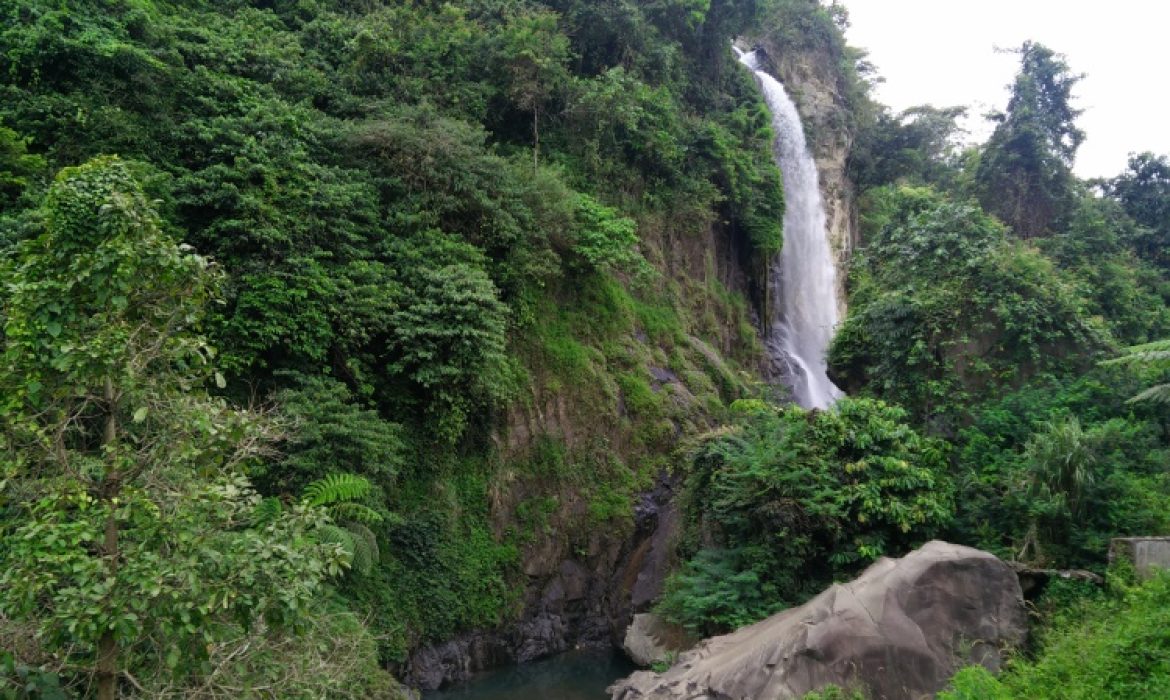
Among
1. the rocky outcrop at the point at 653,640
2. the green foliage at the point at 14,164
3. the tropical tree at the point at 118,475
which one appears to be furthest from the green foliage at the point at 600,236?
the tropical tree at the point at 118,475

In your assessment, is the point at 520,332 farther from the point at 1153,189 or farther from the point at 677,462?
the point at 1153,189

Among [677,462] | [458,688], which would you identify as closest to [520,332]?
[677,462]

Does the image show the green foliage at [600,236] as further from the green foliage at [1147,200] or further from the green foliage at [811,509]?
the green foliage at [1147,200]

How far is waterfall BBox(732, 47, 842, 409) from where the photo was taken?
81.9 feet

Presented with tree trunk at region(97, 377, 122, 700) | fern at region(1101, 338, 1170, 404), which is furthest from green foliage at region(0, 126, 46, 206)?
fern at region(1101, 338, 1170, 404)

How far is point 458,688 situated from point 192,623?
9.32 meters

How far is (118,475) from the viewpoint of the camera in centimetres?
464

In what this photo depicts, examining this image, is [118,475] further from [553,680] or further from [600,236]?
[600,236]

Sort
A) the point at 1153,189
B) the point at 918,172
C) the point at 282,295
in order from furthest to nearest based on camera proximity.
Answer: the point at 918,172
the point at 1153,189
the point at 282,295

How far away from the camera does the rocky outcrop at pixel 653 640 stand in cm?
1230

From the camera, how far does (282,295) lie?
11.2m

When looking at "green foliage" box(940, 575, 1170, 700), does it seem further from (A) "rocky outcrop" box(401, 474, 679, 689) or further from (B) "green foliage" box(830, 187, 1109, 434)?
(A) "rocky outcrop" box(401, 474, 679, 689)

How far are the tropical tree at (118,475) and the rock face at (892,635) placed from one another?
588cm

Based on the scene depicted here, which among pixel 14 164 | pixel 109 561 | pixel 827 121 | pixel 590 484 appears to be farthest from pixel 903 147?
pixel 109 561
